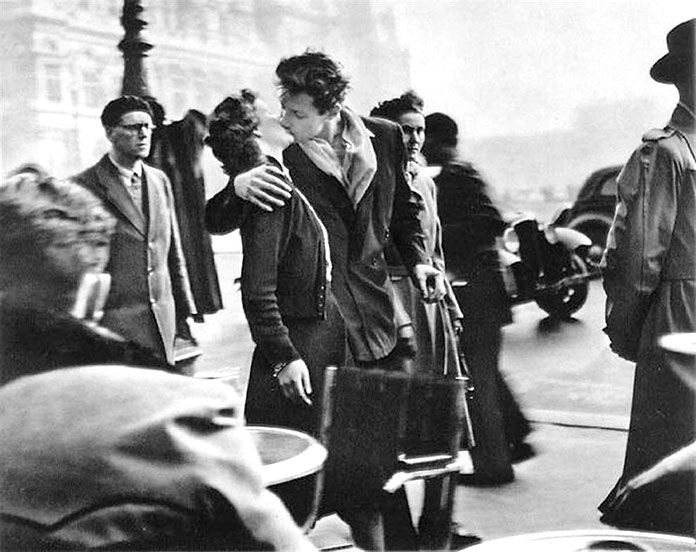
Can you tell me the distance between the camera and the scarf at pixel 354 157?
9.39ft

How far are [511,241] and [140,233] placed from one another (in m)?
1.15

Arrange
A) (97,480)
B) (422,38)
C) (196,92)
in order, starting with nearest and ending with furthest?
(97,480)
(196,92)
(422,38)

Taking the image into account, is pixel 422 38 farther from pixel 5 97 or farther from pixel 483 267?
pixel 5 97

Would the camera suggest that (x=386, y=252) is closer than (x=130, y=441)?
No

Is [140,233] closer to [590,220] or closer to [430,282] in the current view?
[430,282]

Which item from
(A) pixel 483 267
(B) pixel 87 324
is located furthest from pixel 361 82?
(B) pixel 87 324

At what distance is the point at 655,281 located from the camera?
2.97 meters

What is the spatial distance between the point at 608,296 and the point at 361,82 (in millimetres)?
1018

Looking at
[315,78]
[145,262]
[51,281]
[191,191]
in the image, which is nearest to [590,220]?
[315,78]

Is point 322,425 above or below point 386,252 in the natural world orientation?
below

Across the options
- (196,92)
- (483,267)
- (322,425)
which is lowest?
(322,425)

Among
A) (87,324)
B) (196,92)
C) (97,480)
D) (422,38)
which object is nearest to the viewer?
(97,480)

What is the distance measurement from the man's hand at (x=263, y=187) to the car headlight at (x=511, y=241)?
2.39 ft

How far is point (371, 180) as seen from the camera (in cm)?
A: 291
